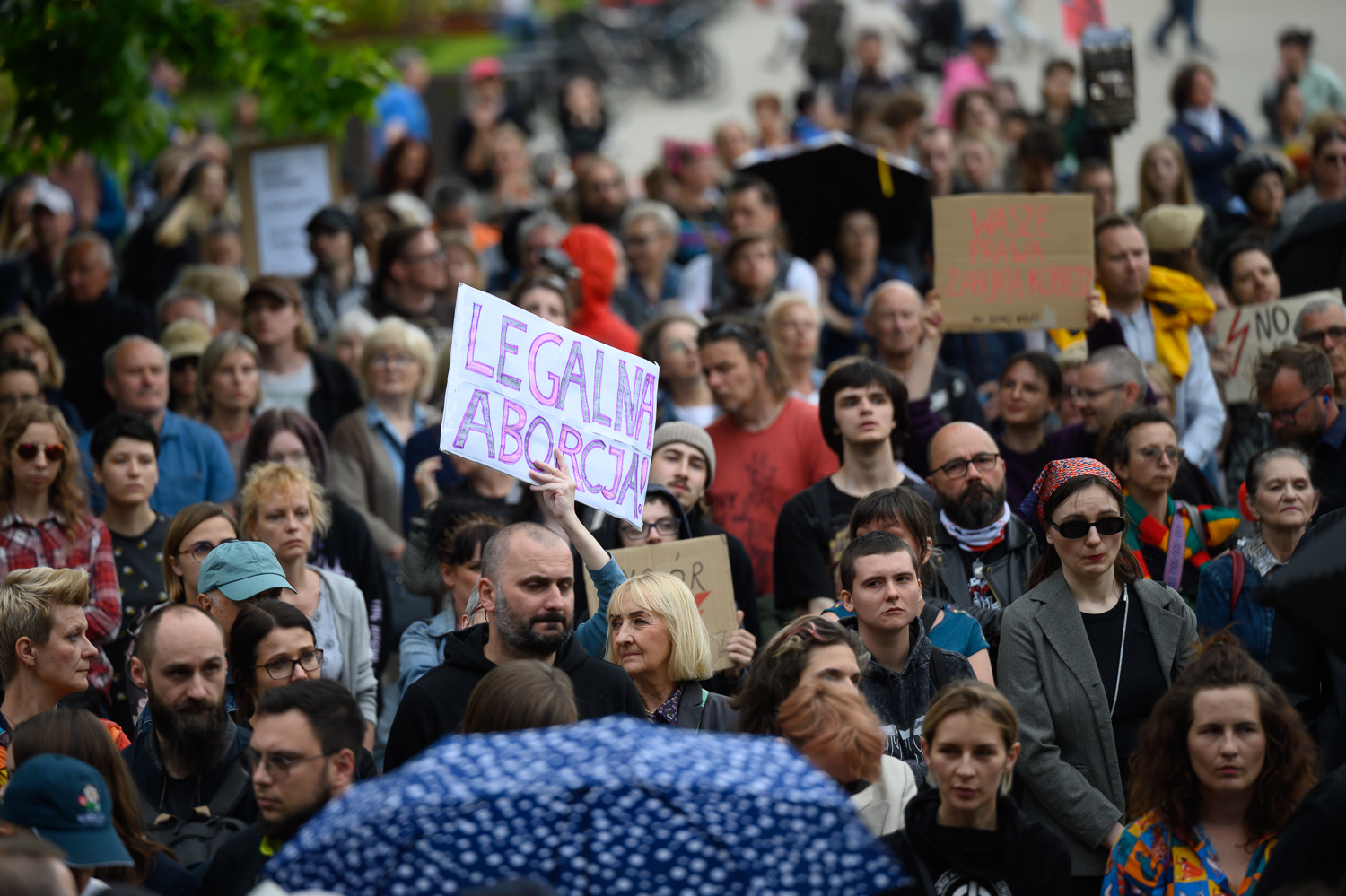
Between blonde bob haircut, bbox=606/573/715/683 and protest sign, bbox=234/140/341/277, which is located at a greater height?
protest sign, bbox=234/140/341/277

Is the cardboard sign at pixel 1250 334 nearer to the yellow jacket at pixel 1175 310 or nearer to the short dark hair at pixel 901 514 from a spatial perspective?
the yellow jacket at pixel 1175 310

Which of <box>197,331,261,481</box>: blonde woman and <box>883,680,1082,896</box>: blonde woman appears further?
<box>197,331,261,481</box>: blonde woman

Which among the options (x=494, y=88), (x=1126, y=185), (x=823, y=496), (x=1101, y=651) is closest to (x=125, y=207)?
(x=494, y=88)

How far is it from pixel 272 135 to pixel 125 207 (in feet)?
16.2

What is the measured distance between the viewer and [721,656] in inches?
246

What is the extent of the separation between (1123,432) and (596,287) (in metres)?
4.16

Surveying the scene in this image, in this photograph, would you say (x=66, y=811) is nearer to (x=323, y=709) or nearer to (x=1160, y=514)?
(x=323, y=709)

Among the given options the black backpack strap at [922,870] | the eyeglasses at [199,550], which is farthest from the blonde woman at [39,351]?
the black backpack strap at [922,870]

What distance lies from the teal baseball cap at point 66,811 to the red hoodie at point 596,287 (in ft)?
19.4

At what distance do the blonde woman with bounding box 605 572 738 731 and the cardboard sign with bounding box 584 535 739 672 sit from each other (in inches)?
26.6

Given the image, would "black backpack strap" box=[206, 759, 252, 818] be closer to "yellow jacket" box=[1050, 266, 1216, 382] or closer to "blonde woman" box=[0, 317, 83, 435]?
"blonde woman" box=[0, 317, 83, 435]

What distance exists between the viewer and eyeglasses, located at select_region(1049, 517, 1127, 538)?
5.60 meters

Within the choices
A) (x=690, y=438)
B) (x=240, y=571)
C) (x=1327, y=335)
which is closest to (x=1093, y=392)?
(x=1327, y=335)

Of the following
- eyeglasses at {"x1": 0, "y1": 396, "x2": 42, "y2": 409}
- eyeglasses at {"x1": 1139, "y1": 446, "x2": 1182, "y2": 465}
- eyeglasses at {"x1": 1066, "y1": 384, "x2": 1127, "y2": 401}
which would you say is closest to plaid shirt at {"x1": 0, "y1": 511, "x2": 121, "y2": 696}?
eyeglasses at {"x1": 0, "y1": 396, "x2": 42, "y2": 409}
